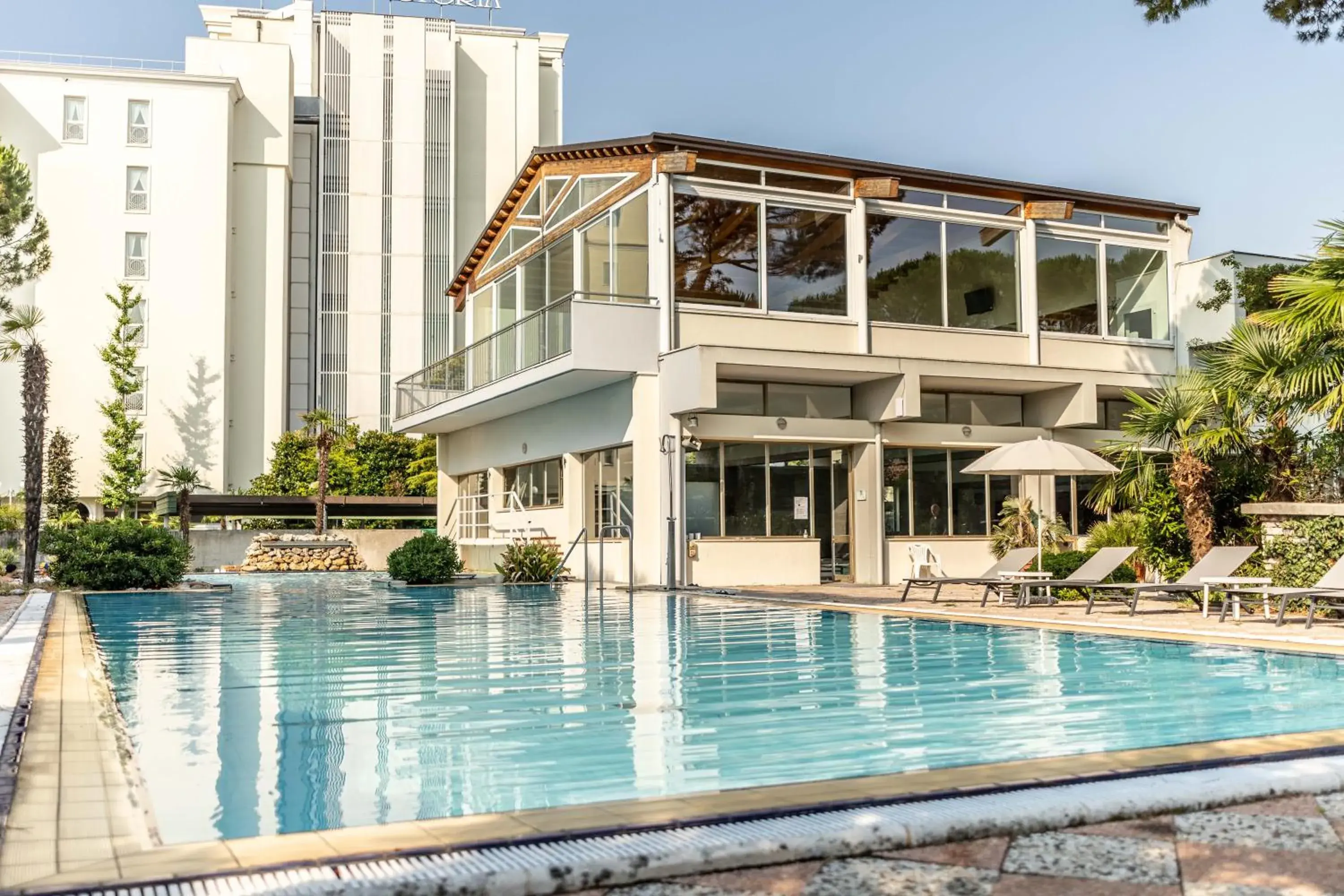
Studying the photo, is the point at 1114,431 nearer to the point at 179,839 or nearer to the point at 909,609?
the point at 909,609

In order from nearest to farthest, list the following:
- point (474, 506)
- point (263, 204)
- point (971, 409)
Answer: point (971, 409), point (474, 506), point (263, 204)

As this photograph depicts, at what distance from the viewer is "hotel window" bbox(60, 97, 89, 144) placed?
4606cm

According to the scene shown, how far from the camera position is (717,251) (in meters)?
19.7

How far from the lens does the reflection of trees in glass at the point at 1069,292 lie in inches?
873

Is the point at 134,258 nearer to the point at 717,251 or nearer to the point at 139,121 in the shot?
the point at 139,121

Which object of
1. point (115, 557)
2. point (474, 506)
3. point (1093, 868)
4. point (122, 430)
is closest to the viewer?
point (1093, 868)

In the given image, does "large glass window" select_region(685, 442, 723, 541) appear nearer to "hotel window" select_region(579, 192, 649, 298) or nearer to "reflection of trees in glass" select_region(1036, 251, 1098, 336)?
"hotel window" select_region(579, 192, 649, 298)

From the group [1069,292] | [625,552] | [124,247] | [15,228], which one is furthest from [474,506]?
[124,247]

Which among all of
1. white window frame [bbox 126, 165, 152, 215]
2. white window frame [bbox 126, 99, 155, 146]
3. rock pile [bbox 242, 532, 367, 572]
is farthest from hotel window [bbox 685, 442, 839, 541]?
white window frame [bbox 126, 99, 155, 146]

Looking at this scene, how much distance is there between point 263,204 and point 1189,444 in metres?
43.2

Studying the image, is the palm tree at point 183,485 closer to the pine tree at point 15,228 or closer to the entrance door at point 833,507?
the pine tree at point 15,228

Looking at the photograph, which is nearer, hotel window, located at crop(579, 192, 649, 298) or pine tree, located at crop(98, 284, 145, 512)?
hotel window, located at crop(579, 192, 649, 298)

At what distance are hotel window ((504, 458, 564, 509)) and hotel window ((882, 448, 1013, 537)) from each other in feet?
20.3

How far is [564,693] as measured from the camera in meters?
7.39
